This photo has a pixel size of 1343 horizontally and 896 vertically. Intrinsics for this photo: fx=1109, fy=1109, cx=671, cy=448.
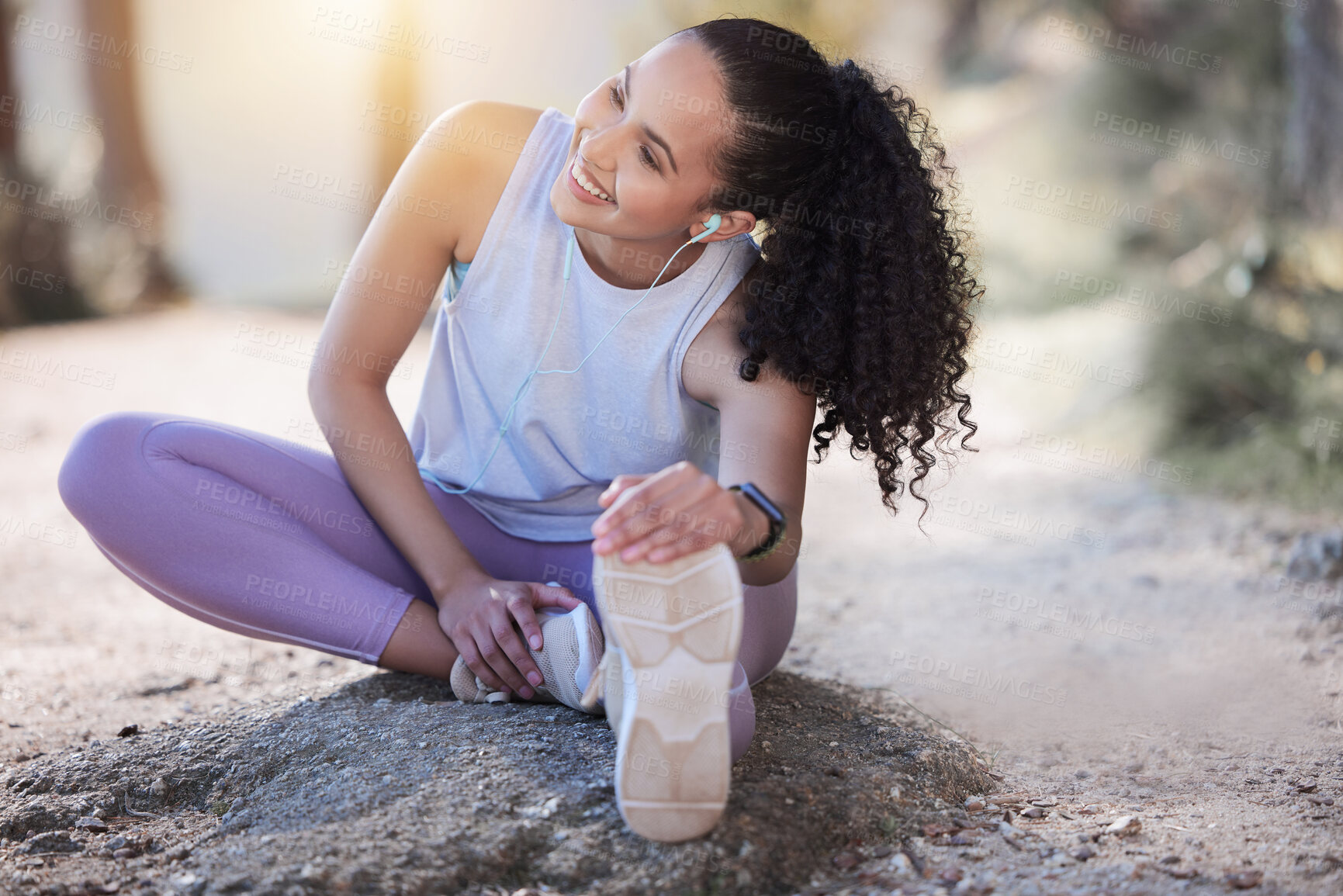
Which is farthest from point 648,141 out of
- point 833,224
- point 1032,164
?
point 1032,164

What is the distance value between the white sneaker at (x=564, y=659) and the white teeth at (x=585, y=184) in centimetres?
65

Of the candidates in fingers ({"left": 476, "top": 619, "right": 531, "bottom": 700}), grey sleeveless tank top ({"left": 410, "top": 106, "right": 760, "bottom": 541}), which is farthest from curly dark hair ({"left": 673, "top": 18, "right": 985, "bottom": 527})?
fingers ({"left": 476, "top": 619, "right": 531, "bottom": 700})

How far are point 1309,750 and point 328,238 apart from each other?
13.6 metres

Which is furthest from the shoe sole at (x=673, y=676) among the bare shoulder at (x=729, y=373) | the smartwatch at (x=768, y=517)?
the bare shoulder at (x=729, y=373)

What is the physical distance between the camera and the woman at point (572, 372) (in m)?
1.77

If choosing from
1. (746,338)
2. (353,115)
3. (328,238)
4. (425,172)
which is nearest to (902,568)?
(746,338)

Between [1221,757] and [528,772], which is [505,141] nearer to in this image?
[528,772]

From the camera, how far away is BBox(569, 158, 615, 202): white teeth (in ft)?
5.82

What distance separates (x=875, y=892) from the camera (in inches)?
56.2

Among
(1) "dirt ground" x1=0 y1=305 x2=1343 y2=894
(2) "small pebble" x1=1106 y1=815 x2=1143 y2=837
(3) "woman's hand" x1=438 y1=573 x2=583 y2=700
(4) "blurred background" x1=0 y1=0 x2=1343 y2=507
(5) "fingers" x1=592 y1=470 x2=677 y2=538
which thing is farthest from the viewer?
(4) "blurred background" x1=0 y1=0 x2=1343 y2=507

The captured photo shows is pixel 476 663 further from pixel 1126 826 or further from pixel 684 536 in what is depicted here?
pixel 1126 826

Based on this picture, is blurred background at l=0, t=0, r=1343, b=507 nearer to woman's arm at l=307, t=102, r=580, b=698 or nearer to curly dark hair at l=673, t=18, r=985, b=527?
curly dark hair at l=673, t=18, r=985, b=527

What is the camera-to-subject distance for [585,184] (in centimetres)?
178

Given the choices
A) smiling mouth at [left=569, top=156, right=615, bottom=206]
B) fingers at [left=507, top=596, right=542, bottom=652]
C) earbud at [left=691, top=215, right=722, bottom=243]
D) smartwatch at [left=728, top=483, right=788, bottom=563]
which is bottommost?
fingers at [left=507, top=596, right=542, bottom=652]
